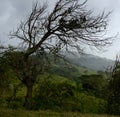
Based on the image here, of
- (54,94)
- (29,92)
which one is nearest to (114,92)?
(54,94)

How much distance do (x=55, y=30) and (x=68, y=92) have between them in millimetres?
8585

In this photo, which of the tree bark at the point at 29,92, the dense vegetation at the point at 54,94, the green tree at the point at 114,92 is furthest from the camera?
the green tree at the point at 114,92

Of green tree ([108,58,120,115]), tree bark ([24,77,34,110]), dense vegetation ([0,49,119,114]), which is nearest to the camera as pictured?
dense vegetation ([0,49,119,114])

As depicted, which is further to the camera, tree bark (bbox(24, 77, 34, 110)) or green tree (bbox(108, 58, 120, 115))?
green tree (bbox(108, 58, 120, 115))

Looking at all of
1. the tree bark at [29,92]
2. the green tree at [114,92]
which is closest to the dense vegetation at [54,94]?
the green tree at [114,92]

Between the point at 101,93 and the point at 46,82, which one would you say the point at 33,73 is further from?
the point at 101,93

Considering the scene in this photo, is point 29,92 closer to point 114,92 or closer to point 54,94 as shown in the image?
point 54,94

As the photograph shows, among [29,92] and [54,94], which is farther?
Answer: [54,94]

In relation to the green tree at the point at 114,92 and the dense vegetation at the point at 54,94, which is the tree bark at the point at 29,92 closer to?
the dense vegetation at the point at 54,94

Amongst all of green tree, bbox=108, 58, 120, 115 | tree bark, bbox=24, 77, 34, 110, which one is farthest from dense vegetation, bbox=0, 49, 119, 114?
tree bark, bbox=24, 77, 34, 110

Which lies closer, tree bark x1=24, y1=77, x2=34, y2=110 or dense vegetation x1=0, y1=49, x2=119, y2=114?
dense vegetation x1=0, y1=49, x2=119, y2=114

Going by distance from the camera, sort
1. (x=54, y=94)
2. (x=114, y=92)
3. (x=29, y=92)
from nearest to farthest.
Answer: (x=29, y=92) → (x=54, y=94) → (x=114, y=92)

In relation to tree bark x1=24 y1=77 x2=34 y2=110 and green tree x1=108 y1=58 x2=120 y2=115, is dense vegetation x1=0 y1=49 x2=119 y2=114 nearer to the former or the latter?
green tree x1=108 y1=58 x2=120 y2=115

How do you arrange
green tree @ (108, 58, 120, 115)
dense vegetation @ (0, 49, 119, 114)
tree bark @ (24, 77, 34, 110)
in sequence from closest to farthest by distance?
dense vegetation @ (0, 49, 119, 114) → tree bark @ (24, 77, 34, 110) → green tree @ (108, 58, 120, 115)
